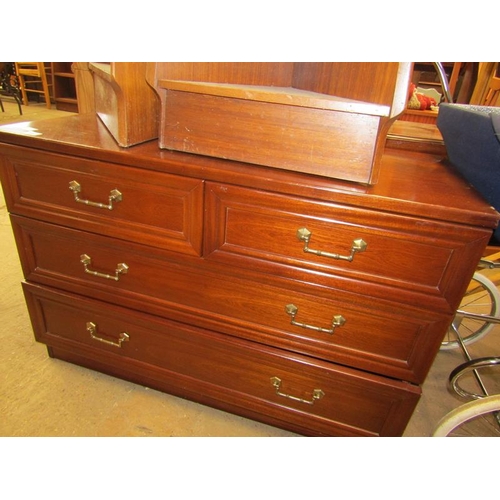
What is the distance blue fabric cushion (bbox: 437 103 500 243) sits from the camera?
70 centimetres

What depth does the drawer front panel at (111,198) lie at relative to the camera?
80 cm

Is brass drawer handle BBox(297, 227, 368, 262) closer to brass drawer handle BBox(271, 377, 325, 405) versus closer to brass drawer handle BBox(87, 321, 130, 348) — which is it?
brass drawer handle BBox(271, 377, 325, 405)

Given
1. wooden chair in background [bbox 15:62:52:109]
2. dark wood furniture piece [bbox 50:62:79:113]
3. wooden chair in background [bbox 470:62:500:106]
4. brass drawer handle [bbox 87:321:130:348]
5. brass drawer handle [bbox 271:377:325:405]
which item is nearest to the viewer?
brass drawer handle [bbox 271:377:325:405]

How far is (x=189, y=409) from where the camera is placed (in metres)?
1.12

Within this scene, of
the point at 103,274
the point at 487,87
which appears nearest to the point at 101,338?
the point at 103,274

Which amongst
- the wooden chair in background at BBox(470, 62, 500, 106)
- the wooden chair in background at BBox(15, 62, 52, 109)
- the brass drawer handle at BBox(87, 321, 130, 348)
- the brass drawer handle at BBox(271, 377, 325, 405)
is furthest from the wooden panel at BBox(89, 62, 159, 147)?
the wooden chair in background at BBox(15, 62, 52, 109)

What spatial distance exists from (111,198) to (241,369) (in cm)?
59

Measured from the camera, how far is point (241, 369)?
0.96 meters

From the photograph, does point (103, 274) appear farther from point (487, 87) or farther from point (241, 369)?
point (487, 87)
